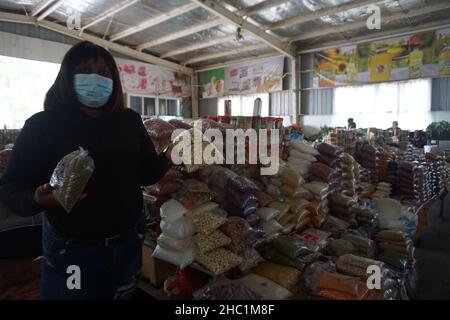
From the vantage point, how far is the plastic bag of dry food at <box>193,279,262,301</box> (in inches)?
50.1

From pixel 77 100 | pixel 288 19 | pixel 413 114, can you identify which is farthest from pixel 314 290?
pixel 413 114

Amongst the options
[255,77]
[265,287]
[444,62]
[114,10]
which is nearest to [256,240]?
[265,287]

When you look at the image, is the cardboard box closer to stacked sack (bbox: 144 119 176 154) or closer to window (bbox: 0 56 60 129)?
stacked sack (bbox: 144 119 176 154)

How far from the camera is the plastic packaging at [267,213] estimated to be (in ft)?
5.57

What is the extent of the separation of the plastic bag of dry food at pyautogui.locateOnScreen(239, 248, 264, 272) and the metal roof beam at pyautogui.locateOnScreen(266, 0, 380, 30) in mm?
5027

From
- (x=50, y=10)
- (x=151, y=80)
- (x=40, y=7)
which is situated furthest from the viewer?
(x=151, y=80)

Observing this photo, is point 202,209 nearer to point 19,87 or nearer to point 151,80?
point 19,87

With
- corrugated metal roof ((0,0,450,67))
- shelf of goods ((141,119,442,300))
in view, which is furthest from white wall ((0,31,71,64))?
shelf of goods ((141,119,442,300))

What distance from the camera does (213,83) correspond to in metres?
9.80

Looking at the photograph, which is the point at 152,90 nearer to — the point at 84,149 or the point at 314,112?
the point at 314,112

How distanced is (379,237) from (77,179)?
2.18 m

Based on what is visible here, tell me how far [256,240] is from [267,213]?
0.63 ft

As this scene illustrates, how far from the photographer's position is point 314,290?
141cm

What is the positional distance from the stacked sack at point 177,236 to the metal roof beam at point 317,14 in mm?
5106
